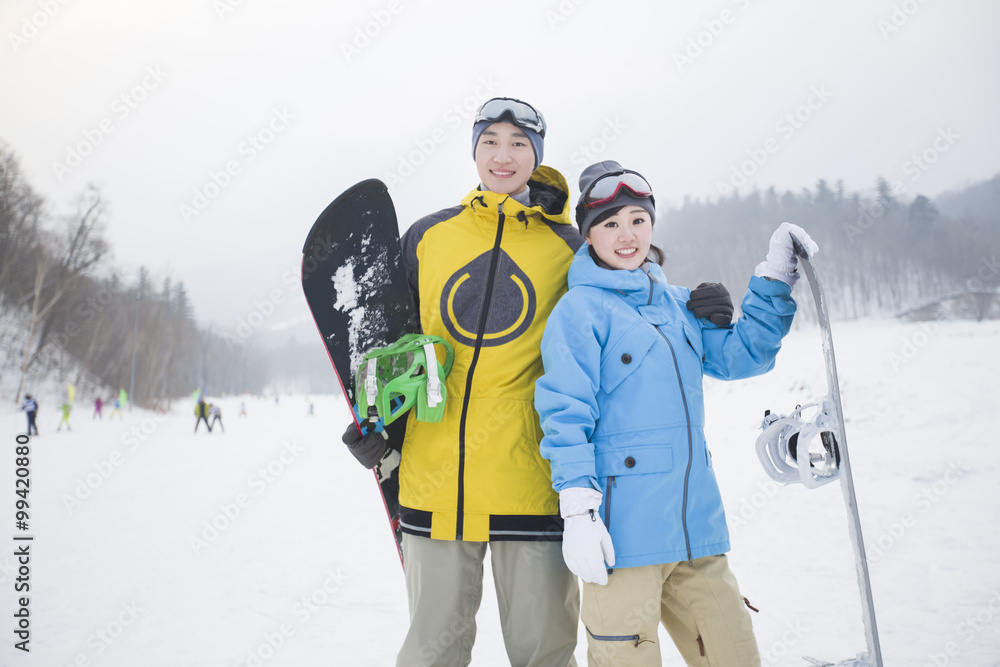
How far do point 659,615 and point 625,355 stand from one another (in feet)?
2.74

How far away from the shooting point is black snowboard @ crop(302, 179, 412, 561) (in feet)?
7.83

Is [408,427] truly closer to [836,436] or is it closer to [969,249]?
[836,436]

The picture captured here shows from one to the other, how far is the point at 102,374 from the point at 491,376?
38.6m

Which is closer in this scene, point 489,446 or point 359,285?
point 489,446

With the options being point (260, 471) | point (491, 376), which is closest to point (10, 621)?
point (491, 376)

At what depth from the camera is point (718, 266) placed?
48.3 meters

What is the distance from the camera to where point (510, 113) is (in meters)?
2.13

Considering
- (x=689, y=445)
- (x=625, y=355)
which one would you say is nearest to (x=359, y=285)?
(x=625, y=355)

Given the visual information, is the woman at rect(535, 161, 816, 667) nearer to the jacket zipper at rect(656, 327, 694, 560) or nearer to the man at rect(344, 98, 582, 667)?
the jacket zipper at rect(656, 327, 694, 560)

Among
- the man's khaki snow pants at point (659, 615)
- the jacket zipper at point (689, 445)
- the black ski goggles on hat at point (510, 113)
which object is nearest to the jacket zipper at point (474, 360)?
the black ski goggles on hat at point (510, 113)

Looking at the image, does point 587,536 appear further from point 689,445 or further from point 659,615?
point 689,445

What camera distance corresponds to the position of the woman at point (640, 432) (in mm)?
1604

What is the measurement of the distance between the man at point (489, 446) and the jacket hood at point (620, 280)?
152 mm

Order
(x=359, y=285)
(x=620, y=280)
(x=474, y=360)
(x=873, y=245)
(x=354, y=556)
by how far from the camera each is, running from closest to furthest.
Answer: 1. (x=620, y=280)
2. (x=474, y=360)
3. (x=359, y=285)
4. (x=354, y=556)
5. (x=873, y=245)
